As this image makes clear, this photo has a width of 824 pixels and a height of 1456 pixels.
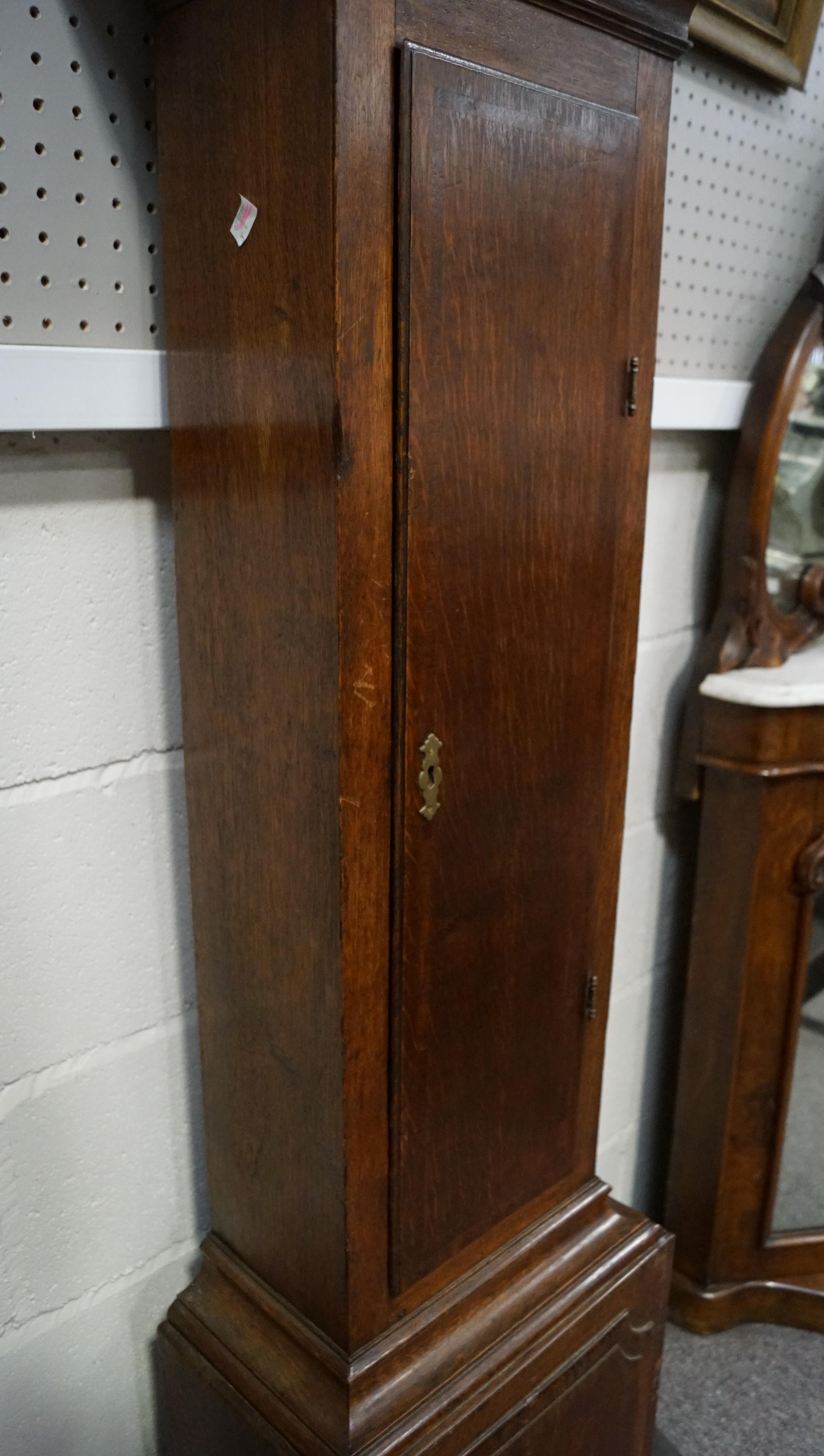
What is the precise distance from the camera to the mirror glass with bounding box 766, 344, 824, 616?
143 centimetres

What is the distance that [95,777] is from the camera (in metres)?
0.94

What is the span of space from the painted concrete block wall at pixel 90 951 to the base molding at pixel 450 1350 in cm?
8

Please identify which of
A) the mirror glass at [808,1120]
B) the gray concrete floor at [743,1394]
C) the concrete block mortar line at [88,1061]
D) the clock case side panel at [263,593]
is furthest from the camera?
the mirror glass at [808,1120]

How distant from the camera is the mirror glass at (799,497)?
1.43m

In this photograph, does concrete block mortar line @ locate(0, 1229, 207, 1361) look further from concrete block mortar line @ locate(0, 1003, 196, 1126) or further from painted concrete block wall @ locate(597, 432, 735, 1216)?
painted concrete block wall @ locate(597, 432, 735, 1216)

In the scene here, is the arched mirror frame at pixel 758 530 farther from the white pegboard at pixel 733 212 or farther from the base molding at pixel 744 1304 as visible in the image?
the base molding at pixel 744 1304

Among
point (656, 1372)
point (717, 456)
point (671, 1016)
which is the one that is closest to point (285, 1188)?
point (656, 1372)

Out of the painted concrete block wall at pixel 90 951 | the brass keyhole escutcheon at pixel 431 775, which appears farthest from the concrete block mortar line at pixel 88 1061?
the brass keyhole escutcheon at pixel 431 775

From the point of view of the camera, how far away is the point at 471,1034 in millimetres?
927

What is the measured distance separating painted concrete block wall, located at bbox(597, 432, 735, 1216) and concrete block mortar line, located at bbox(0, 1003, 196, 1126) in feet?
1.88

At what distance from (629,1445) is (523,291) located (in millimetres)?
1181

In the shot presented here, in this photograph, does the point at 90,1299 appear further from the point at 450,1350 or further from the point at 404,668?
the point at 404,668

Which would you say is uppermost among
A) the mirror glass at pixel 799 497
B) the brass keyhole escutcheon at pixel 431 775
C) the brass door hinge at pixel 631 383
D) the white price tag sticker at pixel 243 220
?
the white price tag sticker at pixel 243 220

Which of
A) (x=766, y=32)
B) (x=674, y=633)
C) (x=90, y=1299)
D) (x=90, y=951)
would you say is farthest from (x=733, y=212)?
(x=90, y=1299)
